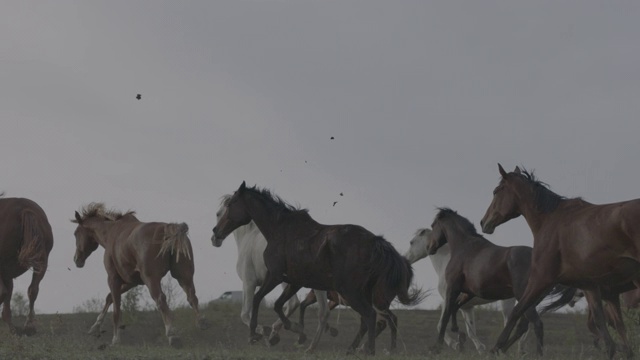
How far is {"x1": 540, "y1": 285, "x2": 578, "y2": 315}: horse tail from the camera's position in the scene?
13570mm

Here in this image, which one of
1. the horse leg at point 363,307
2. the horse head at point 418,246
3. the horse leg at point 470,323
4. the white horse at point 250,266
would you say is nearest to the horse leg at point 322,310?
the white horse at point 250,266

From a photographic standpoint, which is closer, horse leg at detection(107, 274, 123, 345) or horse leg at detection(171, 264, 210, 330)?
horse leg at detection(171, 264, 210, 330)

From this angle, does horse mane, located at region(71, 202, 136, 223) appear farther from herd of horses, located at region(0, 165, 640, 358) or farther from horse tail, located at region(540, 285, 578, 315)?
horse tail, located at region(540, 285, 578, 315)

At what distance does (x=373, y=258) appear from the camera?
1234 cm

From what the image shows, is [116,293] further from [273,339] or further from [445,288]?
[445,288]

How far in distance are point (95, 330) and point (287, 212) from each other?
4.01 metres

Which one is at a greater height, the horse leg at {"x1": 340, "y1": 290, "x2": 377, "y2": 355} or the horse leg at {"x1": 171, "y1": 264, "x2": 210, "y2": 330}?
the horse leg at {"x1": 171, "y1": 264, "x2": 210, "y2": 330}

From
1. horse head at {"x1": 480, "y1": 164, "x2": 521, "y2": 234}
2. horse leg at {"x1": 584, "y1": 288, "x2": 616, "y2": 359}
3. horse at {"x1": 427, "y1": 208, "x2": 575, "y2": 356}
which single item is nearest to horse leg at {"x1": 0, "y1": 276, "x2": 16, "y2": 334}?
horse at {"x1": 427, "y1": 208, "x2": 575, "y2": 356}

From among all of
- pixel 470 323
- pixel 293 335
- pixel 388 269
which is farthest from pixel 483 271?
pixel 293 335

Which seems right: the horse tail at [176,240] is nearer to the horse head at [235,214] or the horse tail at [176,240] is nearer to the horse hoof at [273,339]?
the horse head at [235,214]

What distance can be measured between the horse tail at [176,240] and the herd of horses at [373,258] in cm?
2

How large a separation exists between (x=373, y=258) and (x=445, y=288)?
3776 mm

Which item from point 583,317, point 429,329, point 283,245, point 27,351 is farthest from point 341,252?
point 583,317

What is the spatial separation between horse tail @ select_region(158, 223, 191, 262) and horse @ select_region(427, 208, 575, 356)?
135 inches
